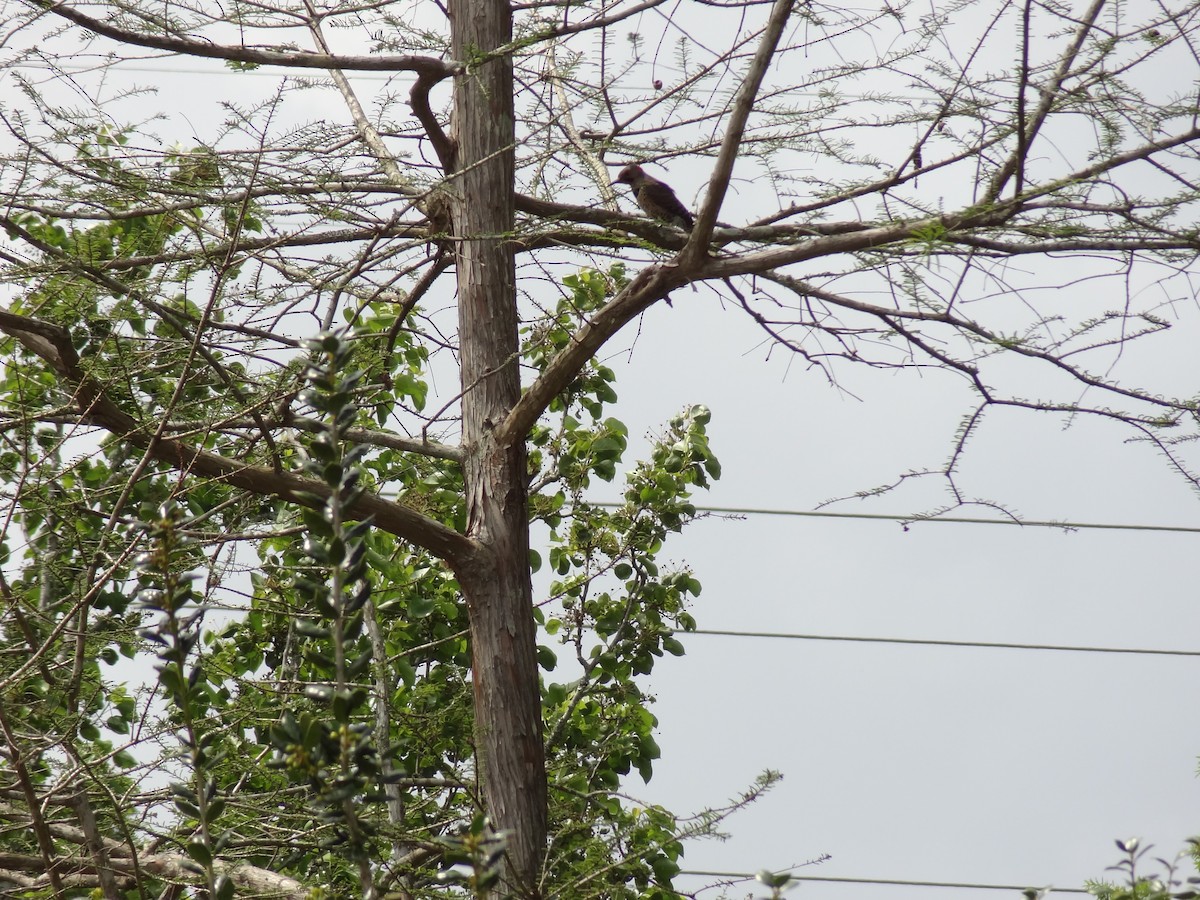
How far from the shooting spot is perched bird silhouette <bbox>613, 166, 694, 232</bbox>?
14.2 ft

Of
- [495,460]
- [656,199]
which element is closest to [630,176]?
[656,199]

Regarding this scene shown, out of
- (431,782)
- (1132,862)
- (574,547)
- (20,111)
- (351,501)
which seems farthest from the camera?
(574,547)

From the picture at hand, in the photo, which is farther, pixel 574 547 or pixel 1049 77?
pixel 574 547

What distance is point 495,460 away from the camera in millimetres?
3764

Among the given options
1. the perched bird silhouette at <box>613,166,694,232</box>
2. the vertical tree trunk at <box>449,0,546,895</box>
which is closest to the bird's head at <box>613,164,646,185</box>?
the perched bird silhouette at <box>613,166,694,232</box>

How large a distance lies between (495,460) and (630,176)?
1.33m

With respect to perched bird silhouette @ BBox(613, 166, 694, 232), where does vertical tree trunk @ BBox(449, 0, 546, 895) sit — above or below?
below

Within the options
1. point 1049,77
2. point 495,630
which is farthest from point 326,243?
point 1049,77

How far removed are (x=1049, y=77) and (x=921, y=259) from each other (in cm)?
50

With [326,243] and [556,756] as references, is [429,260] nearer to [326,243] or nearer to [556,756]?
[326,243]

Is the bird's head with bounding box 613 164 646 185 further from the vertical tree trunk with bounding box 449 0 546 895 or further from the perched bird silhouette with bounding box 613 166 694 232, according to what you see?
the vertical tree trunk with bounding box 449 0 546 895

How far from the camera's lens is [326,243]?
3984mm

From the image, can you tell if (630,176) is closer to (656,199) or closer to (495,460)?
(656,199)

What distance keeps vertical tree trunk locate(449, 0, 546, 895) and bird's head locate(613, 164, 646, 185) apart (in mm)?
602
